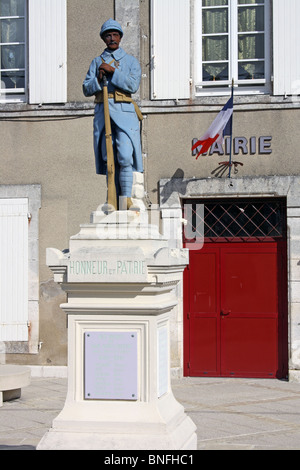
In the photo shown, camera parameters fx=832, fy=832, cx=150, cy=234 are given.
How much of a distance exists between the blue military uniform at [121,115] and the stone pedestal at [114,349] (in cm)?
118

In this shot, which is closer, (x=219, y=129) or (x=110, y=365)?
(x=110, y=365)

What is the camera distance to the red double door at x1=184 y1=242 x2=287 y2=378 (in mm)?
11875

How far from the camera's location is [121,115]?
21.6 ft

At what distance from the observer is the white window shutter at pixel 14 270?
12.2 meters

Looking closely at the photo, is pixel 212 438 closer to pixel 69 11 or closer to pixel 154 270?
pixel 154 270

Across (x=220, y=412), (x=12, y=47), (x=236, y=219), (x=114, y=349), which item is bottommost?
(x=220, y=412)

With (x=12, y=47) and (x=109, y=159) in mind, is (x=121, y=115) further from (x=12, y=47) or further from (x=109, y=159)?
(x=12, y=47)

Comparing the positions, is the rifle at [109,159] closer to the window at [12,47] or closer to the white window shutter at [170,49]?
the white window shutter at [170,49]

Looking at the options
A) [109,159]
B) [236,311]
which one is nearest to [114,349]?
[109,159]

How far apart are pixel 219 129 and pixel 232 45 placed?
150 centimetres

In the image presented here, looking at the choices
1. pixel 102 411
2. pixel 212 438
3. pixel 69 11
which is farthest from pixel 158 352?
pixel 69 11

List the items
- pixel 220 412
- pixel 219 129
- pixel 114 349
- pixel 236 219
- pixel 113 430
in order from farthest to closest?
pixel 236 219
pixel 219 129
pixel 220 412
pixel 114 349
pixel 113 430

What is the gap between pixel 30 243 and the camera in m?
12.2

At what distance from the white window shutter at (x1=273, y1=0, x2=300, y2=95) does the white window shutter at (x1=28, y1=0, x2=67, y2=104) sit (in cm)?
310
